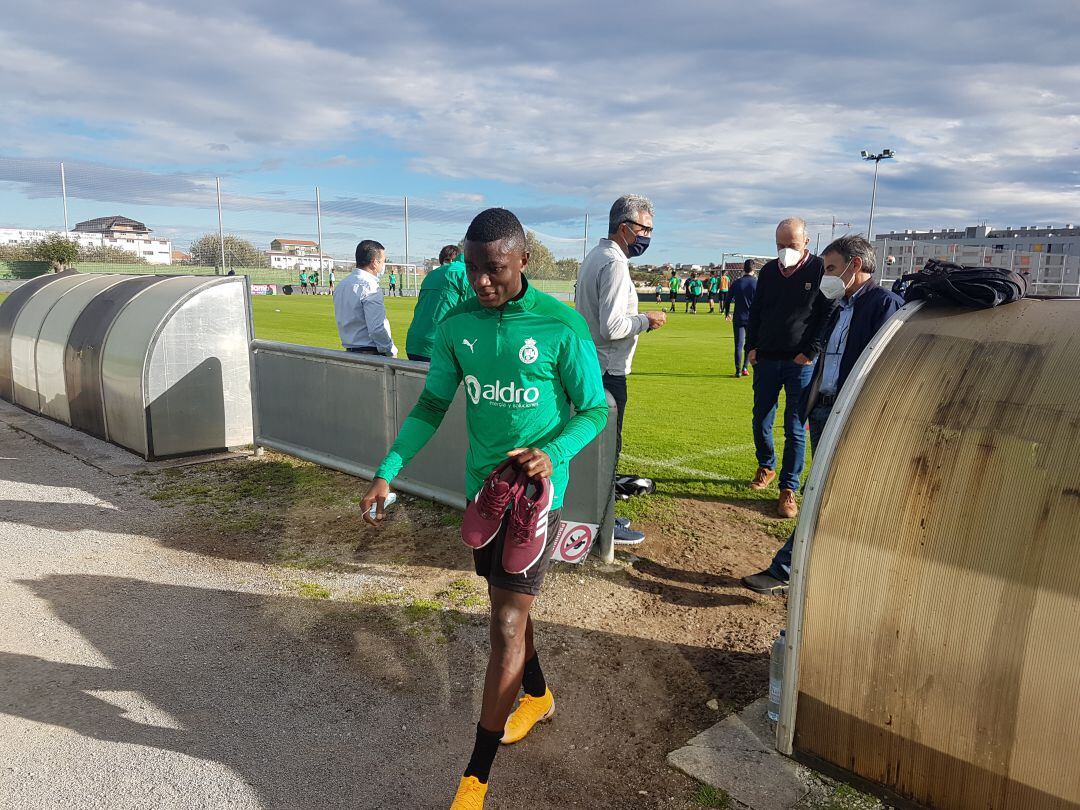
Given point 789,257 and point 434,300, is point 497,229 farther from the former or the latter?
point 434,300

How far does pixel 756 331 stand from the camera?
6.25m

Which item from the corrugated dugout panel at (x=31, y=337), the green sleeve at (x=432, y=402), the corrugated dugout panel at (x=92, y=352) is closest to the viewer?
the green sleeve at (x=432, y=402)

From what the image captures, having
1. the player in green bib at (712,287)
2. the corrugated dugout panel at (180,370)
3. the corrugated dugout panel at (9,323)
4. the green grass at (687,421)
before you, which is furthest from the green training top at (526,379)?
the player in green bib at (712,287)

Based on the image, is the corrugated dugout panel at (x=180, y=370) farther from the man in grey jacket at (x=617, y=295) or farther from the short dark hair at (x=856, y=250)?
the short dark hair at (x=856, y=250)

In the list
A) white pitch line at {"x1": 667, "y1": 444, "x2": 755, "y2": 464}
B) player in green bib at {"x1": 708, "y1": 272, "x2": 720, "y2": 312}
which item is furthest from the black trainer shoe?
player in green bib at {"x1": 708, "y1": 272, "x2": 720, "y2": 312}

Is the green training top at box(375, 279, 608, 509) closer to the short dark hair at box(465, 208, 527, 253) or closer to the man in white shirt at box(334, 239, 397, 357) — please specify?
the short dark hair at box(465, 208, 527, 253)

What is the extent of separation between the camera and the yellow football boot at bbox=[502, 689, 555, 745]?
3.21 meters

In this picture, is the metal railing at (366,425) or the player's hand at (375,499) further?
the metal railing at (366,425)

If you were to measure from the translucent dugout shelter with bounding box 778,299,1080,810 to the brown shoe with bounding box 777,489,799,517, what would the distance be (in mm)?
3178

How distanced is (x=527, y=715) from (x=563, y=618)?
1056 mm

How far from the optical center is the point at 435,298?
22.2 ft

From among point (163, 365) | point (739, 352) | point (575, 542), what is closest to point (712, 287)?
point (739, 352)

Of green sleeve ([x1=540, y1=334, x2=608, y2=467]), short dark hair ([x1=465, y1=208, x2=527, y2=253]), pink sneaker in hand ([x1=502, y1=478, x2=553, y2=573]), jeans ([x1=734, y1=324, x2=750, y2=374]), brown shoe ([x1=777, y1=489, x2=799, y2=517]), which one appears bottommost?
brown shoe ([x1=777, y1=489, x2=799, y2=517])

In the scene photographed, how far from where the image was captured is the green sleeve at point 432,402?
9.78ft
